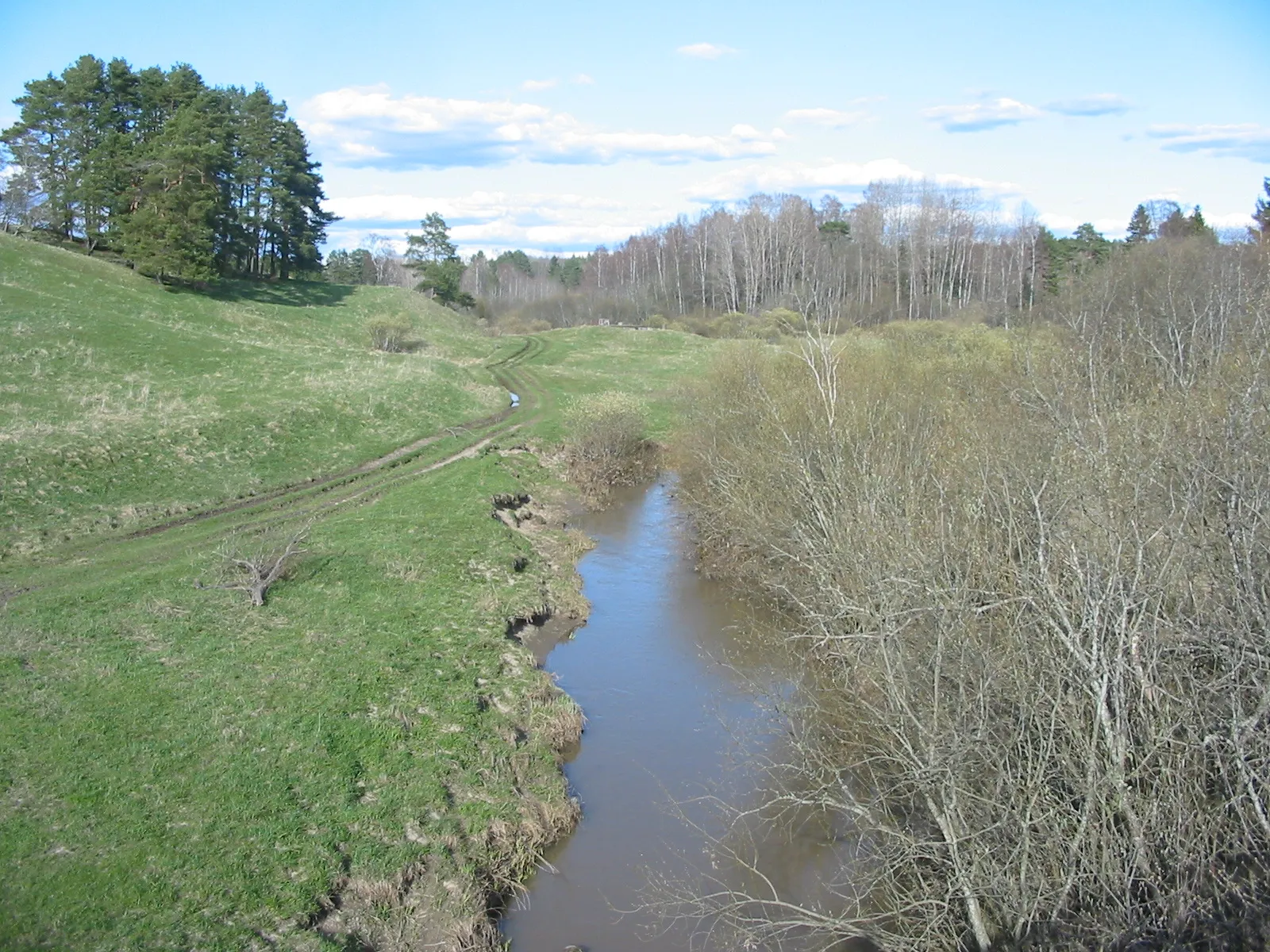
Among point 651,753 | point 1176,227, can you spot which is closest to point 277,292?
point 651,753

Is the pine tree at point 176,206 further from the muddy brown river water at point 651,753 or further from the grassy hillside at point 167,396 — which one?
the muddy brown river water at point 651,753

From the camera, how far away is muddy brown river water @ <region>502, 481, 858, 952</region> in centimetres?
1114

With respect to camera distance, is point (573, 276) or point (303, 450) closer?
point (303, 450)

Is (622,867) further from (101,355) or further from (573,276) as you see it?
(573,276)

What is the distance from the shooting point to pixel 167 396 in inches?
1206

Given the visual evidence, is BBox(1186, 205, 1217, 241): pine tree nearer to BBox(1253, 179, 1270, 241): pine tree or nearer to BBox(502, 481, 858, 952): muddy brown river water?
BBox(1253, 179, 1270, 241): pine tree

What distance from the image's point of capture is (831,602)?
10266 millimetres

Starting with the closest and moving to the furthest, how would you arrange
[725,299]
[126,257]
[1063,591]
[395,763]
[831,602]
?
1. [1063,591]
2. [831,602]
3. [395,763]
4. [126,257]
5. [725,299]

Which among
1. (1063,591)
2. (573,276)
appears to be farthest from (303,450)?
(573,276)

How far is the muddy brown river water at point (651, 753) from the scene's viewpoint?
11141mm

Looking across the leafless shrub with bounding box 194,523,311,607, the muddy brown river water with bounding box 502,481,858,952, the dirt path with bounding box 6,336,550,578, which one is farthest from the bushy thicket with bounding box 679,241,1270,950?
the dirt path with bounding box 6,336,550,578

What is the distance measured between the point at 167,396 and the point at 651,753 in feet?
77.4

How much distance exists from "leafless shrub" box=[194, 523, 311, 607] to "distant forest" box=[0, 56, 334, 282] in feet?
121

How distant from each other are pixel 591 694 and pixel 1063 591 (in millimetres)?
10188
